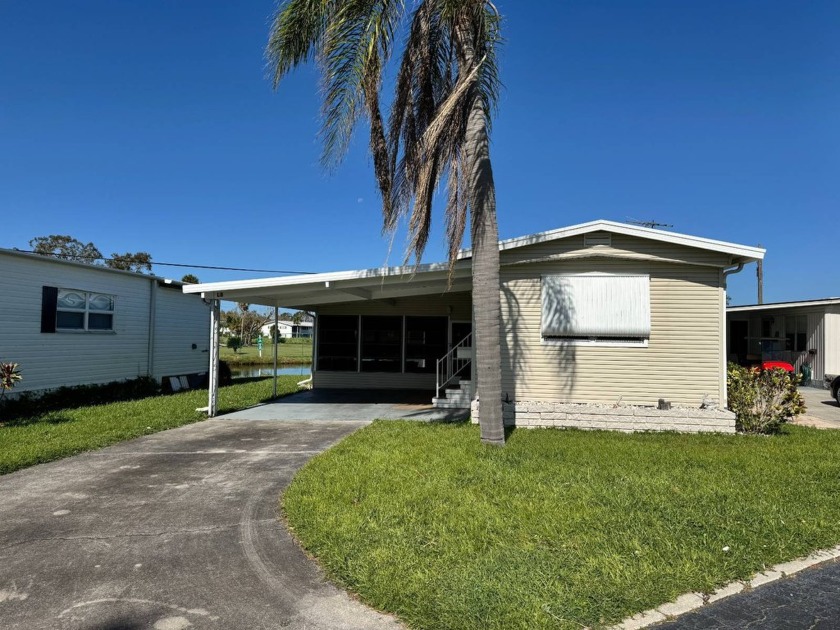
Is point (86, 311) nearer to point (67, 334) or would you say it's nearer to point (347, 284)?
point (67, 334)

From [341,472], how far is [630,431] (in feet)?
16.8

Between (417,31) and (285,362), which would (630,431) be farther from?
(285,362)

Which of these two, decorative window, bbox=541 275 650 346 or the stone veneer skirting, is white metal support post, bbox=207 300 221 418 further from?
decorative window, bbox=541 275 650 346

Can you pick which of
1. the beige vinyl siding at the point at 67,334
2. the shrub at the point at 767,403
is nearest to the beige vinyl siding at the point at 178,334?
the beige vinyl siding at the point at 67,334

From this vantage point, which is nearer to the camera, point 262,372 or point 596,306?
point 596,306

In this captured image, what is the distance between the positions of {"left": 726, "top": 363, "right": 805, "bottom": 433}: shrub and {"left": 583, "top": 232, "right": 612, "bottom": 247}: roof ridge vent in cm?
343

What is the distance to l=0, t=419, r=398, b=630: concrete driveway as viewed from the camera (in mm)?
2994

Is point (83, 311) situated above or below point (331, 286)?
below

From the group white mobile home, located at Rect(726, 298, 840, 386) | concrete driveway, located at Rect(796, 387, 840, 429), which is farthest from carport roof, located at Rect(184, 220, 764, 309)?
white mobile home, located at Rect(726, 298, 840, 386)

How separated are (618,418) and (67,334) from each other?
12.5 m

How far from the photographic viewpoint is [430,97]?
299 inches

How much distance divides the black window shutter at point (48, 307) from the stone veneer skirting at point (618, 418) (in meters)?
10.0

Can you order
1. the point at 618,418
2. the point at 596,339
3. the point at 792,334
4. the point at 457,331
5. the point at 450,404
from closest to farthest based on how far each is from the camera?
the point at 618,418 → the point at 596,339 → the point at 450,404 → the point at 457,331 → the point at 792,334

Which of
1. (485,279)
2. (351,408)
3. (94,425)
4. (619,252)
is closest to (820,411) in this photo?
(619,252)
